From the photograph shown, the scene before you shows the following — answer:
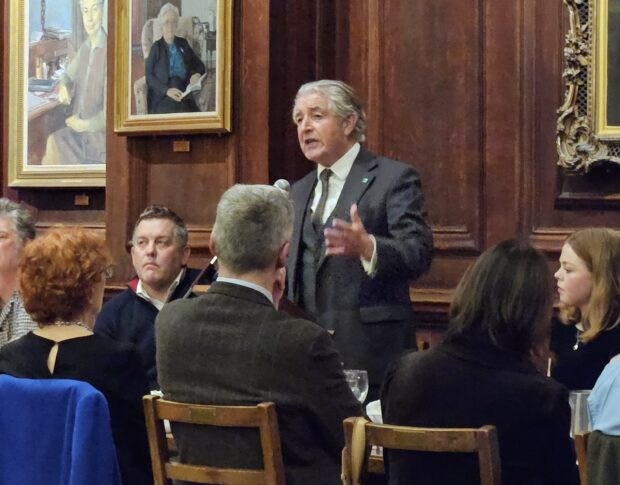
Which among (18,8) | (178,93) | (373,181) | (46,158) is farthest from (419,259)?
(18,8)

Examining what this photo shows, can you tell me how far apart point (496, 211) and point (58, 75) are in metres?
2.60

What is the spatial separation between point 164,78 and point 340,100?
1323 millimetres

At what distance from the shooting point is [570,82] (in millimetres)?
4641

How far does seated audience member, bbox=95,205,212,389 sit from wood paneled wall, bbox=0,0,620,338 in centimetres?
57

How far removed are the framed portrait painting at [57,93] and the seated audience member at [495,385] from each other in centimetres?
383

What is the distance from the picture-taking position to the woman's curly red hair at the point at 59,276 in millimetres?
2990

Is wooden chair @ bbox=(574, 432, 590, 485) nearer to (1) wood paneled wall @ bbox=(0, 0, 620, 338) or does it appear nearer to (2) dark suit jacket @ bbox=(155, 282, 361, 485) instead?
(2) dark suit jacket @ bbox=(155, 282, 361, 485)

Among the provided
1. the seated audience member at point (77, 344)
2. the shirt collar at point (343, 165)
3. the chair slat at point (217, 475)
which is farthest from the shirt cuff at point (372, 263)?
the chair slat at point (217, 475)

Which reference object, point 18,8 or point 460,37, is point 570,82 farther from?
point 18,8

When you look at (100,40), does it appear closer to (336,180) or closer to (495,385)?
(336,180)

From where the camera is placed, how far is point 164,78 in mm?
5336

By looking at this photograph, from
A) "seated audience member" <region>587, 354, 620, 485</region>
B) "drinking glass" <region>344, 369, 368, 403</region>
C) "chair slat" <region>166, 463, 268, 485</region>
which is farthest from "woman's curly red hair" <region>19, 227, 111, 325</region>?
"seated audience member" <region>587, 354, 620, 485</region>

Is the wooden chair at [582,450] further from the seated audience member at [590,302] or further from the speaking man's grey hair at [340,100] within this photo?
the speaking man's grey hair at [340,100]

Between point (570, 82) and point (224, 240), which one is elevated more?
point (570, 82)
